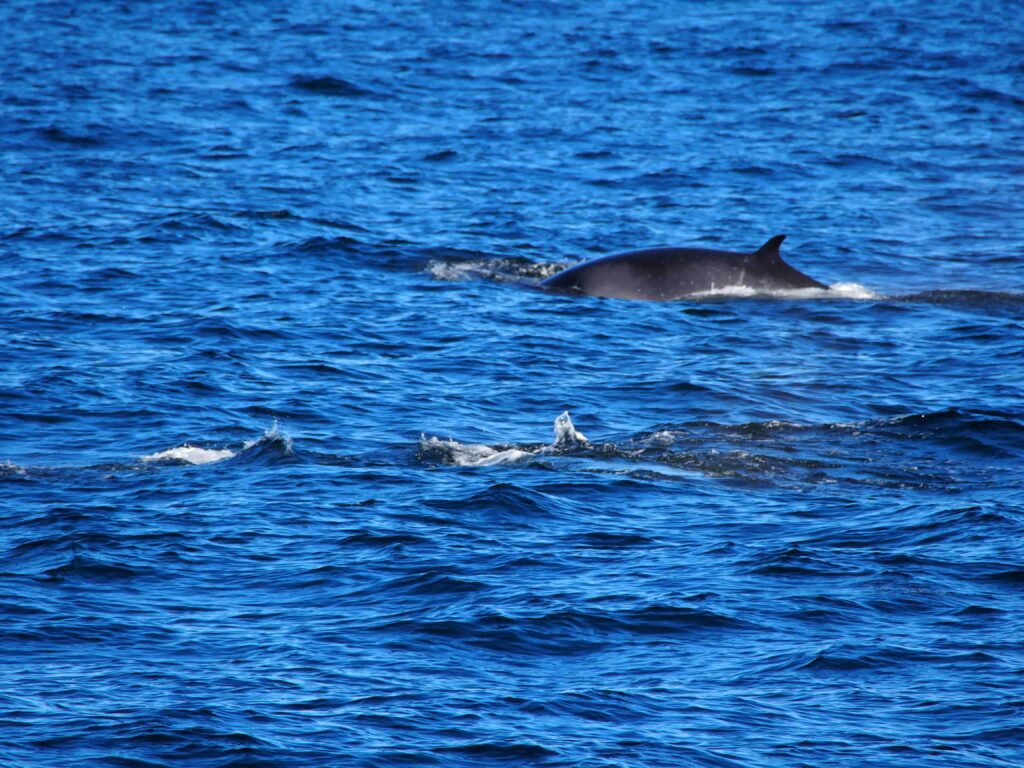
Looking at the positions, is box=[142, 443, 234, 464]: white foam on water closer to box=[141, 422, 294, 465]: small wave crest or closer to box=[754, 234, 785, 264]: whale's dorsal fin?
box=[141, 422, 294, 465]: small wave crest

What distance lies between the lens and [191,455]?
1720 cm

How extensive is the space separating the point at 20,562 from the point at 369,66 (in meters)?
35.4

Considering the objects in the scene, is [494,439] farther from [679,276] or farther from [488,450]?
[679,276]

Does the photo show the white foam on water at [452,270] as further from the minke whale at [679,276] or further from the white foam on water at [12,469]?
the white foam on water at [12,469]

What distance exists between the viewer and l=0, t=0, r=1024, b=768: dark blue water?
11406 mm

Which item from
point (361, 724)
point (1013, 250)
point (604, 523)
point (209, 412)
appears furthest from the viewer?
point (1013, 250)

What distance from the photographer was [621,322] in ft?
79.1

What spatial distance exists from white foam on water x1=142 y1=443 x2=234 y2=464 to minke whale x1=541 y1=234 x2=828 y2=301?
9469 mm

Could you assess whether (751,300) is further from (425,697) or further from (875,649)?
(425,697)

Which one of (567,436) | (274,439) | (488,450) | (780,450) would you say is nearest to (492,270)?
(567,436)

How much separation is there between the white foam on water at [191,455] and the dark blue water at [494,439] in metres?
0.08

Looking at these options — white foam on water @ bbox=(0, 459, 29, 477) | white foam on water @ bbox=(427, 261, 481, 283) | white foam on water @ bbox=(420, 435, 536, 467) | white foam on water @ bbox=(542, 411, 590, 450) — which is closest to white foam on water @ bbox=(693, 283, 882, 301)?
white foam on water @ bbox=(427, 261, 481, 283)

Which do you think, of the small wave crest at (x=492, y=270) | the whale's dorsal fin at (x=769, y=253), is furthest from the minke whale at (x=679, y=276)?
the small wave crest at (x=492, y=270)

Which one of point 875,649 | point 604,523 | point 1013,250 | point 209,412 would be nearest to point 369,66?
point 1013,250
